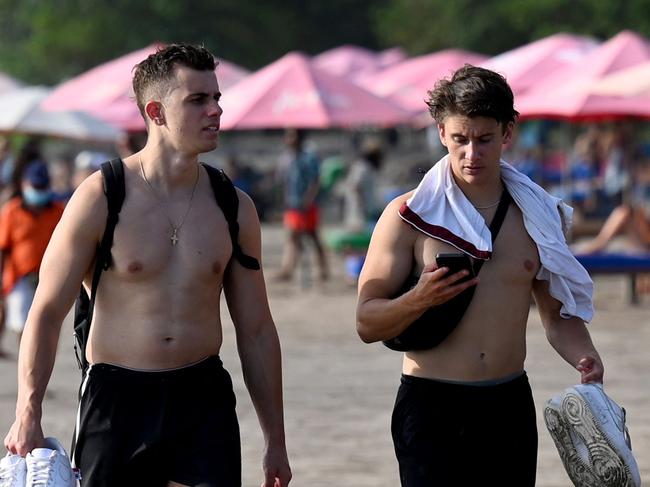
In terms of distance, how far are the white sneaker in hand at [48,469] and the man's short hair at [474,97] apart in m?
1.55

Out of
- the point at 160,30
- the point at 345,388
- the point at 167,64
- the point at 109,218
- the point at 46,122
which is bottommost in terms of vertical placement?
the point at 345,388

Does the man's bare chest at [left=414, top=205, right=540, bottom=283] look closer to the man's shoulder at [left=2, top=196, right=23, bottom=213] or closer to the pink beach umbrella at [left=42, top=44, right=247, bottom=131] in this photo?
the man's shoulder at [left=2, top=196, right=23, bottom=213]

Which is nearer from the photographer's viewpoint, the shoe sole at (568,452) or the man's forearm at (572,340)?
the shoe sole at (568,452)

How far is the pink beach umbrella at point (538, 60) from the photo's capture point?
17.9 metres

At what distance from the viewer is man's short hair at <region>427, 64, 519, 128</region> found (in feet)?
15.7

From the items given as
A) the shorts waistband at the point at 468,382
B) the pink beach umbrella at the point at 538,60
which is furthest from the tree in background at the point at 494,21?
the shorts waistband at the point at 468,382

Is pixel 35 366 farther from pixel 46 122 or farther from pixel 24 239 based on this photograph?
pixel 46 122

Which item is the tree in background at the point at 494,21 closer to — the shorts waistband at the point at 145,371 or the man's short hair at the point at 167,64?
the man's short hair at the point at 167,64

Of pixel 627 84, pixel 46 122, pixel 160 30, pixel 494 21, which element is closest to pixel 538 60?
pixel 627 84

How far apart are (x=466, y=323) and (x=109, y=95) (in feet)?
51.0

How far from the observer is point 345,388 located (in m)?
10.8

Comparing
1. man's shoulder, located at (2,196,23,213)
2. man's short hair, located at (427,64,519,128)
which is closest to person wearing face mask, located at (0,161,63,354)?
man's shoulder, located at (2,196,23,213)

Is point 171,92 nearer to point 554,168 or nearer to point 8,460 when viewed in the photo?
point 8,460

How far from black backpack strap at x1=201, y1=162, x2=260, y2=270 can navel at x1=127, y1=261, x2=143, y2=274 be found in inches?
12.7
